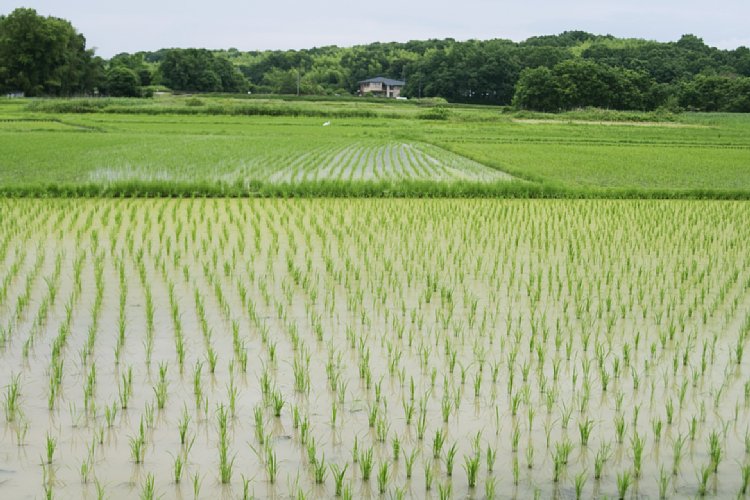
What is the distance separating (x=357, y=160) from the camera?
54.8ft

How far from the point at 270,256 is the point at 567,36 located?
8904cm

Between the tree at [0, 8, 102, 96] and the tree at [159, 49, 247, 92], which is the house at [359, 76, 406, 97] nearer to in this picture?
the tree at [159, 49, 247, 92]

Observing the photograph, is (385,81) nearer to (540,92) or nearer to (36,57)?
(540,92)

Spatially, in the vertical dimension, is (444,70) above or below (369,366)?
above

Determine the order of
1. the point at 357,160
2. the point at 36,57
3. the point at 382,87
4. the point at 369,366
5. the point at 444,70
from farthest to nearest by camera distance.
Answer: the point at 382,87 < the point at 444,70 < the point at 36,57 < the point at 357,160 < the point at 369,366

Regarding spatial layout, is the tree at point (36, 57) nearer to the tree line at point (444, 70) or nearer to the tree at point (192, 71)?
the tree line at point (444, 70)

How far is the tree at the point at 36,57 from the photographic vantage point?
53.9 m

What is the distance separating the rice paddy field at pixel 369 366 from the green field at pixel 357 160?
3.88 meters

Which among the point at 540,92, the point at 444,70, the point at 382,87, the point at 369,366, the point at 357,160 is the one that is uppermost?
the point at 444,70

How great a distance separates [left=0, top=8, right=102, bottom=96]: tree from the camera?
5391 centimetres

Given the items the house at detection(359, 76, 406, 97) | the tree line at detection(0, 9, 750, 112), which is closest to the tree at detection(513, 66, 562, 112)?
the tree line at detection(0, 9, 750, 112)

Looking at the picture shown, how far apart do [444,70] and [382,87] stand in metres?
10.9

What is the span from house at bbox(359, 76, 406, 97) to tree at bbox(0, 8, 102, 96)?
29245 millimetres

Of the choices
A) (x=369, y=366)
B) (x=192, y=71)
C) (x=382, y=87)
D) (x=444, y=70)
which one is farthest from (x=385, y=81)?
(x=369, y=366)
